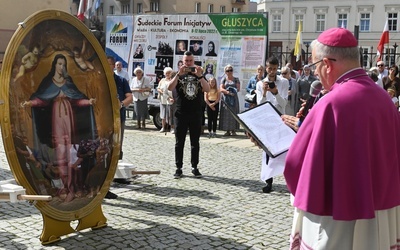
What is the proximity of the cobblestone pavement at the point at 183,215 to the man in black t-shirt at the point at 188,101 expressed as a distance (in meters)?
0.45

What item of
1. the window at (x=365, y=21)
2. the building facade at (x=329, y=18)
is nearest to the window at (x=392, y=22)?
the building facade at (x=329, y=18)

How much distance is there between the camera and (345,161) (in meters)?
2.86

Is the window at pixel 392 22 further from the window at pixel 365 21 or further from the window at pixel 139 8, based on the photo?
the window at pixel 139 8

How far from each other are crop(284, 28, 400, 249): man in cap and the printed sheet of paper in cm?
211

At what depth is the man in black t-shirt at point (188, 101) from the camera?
8141 mm

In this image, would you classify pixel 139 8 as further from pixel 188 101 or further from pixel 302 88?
pixel 188 101

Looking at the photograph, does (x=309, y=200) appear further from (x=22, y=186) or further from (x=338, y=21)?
(x=338, y=21)

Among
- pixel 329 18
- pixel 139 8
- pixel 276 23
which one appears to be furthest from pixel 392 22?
pixel 139 8

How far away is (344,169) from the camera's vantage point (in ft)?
9.38

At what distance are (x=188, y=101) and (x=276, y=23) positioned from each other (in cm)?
5598

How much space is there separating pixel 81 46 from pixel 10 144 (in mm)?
1392

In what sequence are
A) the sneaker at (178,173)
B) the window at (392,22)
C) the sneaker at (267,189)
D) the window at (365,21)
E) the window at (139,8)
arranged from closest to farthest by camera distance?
the sneaker at (267,189)
the sneaker at (178,173)
the window at (392,22)
the window at (139,8)
the window at (365,21)

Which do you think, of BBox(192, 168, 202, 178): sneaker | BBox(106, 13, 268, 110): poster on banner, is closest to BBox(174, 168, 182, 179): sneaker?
BBox(192, 168, 202, 178): sneaker

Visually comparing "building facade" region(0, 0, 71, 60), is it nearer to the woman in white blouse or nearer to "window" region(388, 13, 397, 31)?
the woman in white blouse
